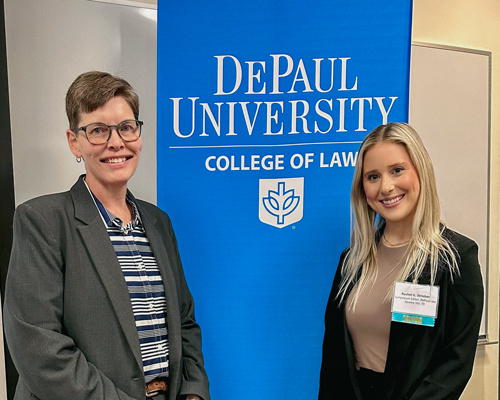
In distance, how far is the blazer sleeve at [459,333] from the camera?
56.3 inches

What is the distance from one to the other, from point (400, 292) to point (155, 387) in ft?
2.48

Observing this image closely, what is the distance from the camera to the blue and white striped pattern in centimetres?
142

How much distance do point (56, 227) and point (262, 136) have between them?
2.77 ft

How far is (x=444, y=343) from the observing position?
1469 mm

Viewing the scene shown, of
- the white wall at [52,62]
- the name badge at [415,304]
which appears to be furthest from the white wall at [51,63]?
the name badge at [415,304]

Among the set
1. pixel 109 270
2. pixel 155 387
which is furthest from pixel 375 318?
pixel 109 270

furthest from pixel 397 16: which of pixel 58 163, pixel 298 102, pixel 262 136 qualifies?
pixel 58 163

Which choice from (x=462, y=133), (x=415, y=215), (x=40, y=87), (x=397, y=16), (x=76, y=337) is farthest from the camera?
(x=462, y=133)

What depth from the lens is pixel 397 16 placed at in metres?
1.87

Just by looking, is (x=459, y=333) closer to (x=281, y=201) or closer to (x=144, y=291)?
(x=281, y=201)

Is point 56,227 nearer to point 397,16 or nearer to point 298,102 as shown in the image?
point 298,102

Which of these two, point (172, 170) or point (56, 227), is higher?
point (172, 170)

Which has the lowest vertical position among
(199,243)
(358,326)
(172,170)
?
(358,326)

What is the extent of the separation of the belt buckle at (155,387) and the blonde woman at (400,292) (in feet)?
1.80
